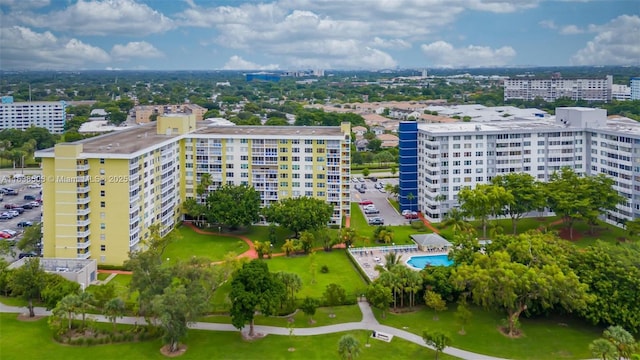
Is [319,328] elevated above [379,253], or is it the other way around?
[379,253]

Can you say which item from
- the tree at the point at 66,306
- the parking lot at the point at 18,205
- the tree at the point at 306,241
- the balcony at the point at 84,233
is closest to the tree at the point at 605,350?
the tree at the point at 306,241

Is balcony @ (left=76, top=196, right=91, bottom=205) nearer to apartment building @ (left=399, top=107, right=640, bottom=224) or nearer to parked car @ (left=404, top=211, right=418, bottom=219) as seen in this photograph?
parked car @ (left=404, top=211, right=418, bottom=219)

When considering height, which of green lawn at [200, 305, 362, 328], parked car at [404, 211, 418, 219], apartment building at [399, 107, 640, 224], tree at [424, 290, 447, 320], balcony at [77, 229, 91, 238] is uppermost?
apartment building at [399, 107, 640, 224]

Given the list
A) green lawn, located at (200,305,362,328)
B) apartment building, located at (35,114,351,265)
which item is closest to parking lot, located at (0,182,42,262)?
apartment building, located at (35,114,351,265)

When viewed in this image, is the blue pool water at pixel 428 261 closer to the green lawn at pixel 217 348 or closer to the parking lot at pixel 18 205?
the green lawn at pixel 217 348

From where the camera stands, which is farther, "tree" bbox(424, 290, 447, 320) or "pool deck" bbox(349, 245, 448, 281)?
"pool deck" bbox(349, 245, 448, 281)

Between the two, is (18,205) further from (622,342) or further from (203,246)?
(622,342)

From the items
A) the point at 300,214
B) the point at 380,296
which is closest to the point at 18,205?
the point at 300,214
